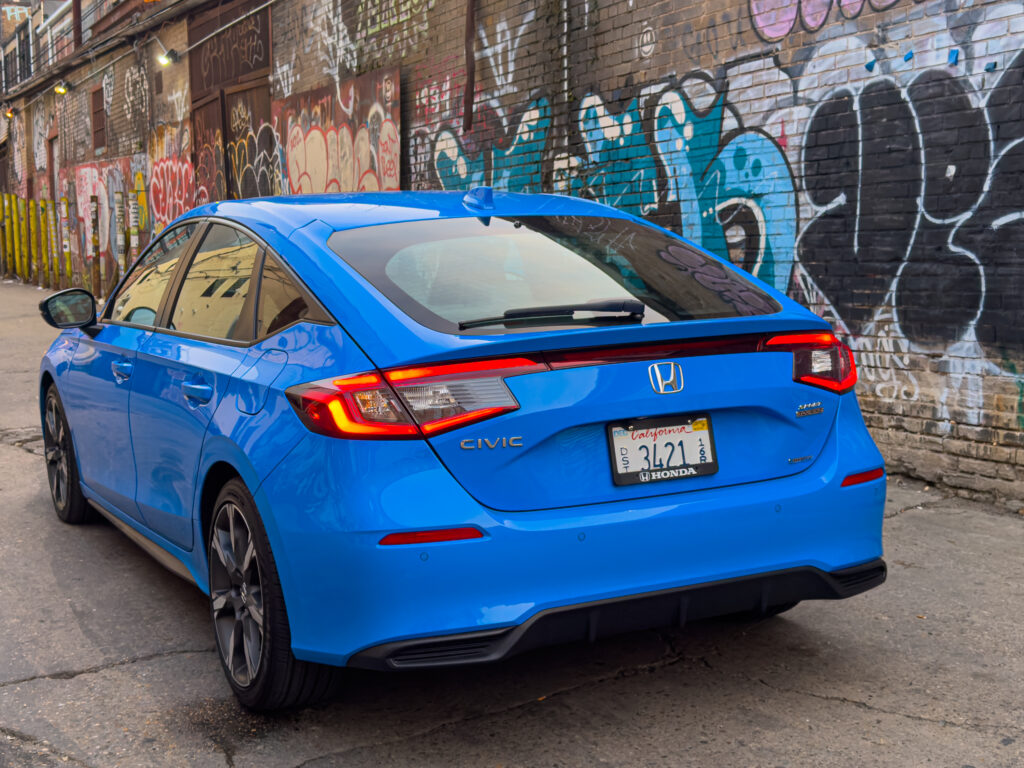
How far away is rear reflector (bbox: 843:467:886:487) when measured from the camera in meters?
3.19

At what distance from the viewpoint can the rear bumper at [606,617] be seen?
278 centimetres

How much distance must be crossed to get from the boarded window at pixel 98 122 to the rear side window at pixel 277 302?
22450mm

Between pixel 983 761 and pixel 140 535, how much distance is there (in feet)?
10.3

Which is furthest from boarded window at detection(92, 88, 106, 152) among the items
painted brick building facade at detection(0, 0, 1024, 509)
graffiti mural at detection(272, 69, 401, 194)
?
painted brick building facade at detection(0, 0, 1024, 509)

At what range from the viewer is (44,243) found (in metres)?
28.4

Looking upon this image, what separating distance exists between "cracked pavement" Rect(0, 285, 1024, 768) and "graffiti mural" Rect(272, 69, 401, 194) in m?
8.57

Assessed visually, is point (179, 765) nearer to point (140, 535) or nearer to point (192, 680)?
point (192, 680)

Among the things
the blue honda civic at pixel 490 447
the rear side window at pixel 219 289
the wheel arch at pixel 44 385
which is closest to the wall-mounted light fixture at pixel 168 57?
the wheel arch at pixel 44 385

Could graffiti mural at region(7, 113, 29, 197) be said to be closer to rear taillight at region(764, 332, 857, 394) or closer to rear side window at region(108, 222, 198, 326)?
rear side window at region(108, 222, 198, 326)

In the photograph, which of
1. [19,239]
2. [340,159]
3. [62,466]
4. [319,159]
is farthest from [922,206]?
[19,239]

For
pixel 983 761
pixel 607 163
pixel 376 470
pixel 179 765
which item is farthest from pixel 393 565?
pixel 607 163

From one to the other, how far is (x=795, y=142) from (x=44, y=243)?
83.8ft

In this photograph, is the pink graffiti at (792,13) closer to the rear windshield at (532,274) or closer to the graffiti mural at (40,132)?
the rear windshield at (532,274)

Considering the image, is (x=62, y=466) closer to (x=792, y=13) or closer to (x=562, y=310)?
(x=562, y=310)
